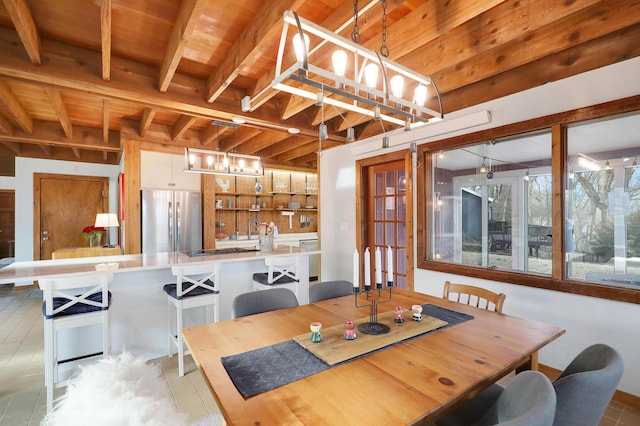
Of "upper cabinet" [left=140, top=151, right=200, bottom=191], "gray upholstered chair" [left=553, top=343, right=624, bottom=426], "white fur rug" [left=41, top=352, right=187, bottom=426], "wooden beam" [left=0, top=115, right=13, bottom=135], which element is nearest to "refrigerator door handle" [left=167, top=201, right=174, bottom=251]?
"upper cabinet" [left=140, top=151, right=200, bottom=191]

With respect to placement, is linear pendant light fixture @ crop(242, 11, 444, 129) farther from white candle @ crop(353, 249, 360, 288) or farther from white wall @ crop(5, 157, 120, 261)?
white wall @ crop(5, 157, 120, 261)

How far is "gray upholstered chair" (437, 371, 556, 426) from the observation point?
83 cm

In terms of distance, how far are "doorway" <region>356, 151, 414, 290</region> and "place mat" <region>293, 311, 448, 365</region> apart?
2.07 m

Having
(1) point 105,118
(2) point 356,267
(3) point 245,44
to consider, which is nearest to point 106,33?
(3) point 245,44

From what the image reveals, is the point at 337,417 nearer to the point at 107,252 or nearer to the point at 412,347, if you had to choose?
the point at 412,347

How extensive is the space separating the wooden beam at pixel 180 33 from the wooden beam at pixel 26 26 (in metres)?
0.85

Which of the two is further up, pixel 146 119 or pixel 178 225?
pixel 146 119

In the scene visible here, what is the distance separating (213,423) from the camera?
Result: 205cm

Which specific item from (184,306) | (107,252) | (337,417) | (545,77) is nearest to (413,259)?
(545,77)

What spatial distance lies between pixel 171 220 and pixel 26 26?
3.32 m

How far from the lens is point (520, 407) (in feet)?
3.18

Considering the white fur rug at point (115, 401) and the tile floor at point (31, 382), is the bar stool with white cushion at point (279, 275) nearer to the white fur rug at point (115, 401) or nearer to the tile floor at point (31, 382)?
the tile floor at point (31, 382)

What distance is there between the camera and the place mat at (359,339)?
136 centimetres

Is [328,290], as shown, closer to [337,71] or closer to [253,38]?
[337,71]
